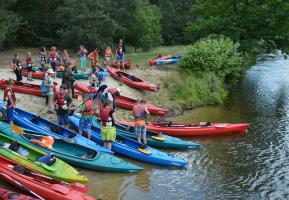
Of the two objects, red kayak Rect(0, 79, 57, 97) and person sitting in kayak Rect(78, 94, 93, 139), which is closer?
person sitting in kayak Rect(78, 94, 93, 139)

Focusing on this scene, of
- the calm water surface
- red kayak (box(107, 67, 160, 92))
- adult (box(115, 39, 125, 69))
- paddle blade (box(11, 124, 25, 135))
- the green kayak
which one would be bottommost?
the calm water surface

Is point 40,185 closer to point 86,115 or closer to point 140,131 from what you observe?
point 86,115

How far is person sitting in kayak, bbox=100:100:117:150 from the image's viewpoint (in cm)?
1357

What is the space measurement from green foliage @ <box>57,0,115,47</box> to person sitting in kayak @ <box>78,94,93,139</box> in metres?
17.7

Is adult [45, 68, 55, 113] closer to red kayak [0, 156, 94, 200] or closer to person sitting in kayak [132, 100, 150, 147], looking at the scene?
person sitting in kayak [132, 100, 150, 147]

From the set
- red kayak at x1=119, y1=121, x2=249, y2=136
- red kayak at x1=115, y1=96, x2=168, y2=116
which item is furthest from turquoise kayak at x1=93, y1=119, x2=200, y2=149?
red kayak at x1=115, y1=96, x2=168, y2=116

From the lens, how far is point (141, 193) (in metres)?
12.1

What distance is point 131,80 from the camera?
74.2ft

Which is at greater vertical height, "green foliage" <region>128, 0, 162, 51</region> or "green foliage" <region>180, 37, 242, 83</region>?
"green foliage" <region>128, 0, 162, 51</region>

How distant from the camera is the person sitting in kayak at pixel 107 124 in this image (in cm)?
1357

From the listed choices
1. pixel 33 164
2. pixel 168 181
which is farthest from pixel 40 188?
Answer: pixel 168 181

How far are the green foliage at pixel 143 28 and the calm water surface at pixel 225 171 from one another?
16.1 metres

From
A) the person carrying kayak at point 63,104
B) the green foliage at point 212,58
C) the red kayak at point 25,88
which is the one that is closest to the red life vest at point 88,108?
the person carrying kayak at point 63,104

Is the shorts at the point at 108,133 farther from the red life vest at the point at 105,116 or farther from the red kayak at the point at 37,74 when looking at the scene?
the red kayak at the point at 37,74
